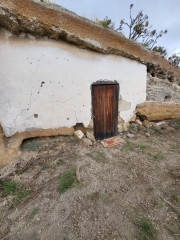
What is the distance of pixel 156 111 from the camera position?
4129 mm

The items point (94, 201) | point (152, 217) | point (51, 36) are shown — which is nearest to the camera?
point (152, 217)

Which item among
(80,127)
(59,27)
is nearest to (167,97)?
(80,127)

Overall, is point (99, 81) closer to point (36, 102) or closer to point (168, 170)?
point (36, 102)

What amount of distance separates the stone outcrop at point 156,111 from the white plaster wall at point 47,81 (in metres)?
1.52

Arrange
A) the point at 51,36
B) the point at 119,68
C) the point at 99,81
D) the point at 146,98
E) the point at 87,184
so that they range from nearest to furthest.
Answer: the point at 87,184
the point at 51,36
the point at 99,81
the point at 119,68
the point at 146,98

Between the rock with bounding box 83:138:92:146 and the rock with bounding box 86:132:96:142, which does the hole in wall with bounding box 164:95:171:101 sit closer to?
the rock with bounding box 86:132:96:142

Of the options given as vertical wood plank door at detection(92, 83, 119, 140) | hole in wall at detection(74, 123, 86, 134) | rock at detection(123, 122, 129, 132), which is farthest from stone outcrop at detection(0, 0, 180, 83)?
rock at detection(123, 122, 129, 132)

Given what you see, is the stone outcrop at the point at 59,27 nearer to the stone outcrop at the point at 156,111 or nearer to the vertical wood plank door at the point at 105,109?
the vertical wood plank door at the point at 105,109

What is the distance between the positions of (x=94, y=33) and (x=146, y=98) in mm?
2821

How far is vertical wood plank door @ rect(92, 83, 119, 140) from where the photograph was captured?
10.1 ft

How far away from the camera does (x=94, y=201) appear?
61.7 inches

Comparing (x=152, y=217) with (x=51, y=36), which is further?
(x=51, y=36)

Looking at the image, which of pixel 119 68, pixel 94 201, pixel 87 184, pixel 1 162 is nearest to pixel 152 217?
pixel 94 201

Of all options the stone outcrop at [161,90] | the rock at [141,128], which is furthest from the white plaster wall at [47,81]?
the rock at [141,128]
